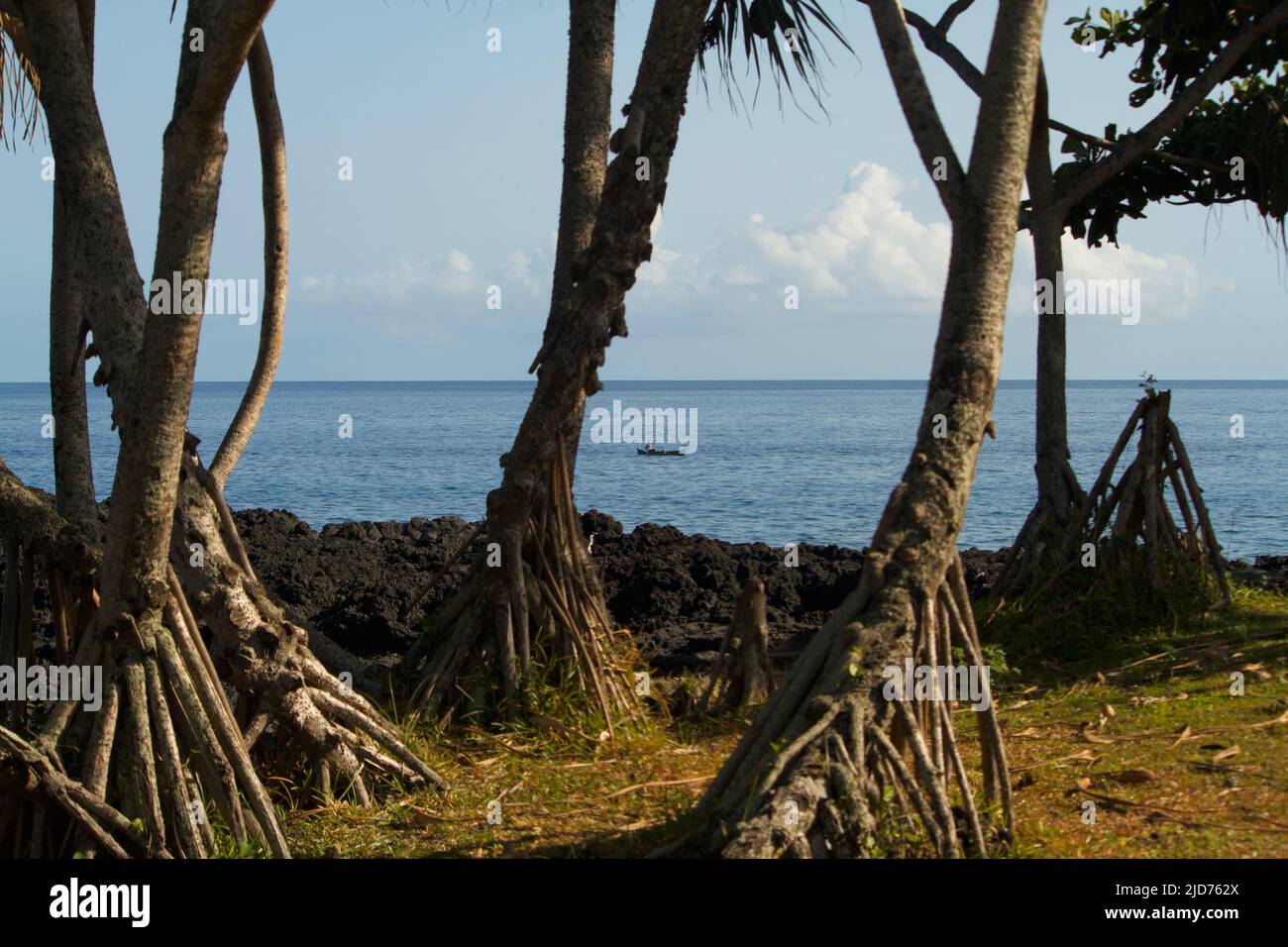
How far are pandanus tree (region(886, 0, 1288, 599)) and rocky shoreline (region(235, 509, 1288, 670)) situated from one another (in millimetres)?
1316

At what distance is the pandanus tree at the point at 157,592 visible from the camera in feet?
12.2

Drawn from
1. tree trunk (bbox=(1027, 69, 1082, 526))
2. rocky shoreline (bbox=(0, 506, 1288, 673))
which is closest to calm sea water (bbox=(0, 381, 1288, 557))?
rocky shoreline (bbox=(0, 506, 1288, 673))

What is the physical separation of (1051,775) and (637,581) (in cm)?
430

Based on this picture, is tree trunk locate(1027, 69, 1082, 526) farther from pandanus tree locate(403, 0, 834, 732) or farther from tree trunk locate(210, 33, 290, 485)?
tree trunk locate(210, 33, 290, 485)

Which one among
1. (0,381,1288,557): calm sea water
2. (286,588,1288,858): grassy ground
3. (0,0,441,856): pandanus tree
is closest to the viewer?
(0,0,441,856): pandanus tree

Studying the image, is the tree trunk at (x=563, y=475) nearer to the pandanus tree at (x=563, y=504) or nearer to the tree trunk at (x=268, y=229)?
the pandanus tree at (x=563, y=504)

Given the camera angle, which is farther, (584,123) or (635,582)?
(635,582)

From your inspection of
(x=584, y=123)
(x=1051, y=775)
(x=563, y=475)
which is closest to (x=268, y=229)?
(x=584, y=123)

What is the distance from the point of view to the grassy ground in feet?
13.6

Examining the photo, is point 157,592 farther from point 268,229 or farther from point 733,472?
point 733,472

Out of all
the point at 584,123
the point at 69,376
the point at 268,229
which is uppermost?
the point at 584,123

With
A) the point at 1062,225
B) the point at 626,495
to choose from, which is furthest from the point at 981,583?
the point at 626,495

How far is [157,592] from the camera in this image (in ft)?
13.1
